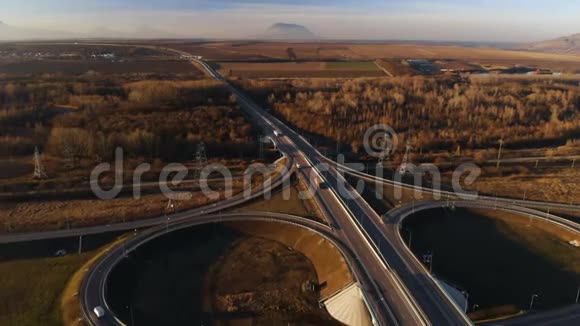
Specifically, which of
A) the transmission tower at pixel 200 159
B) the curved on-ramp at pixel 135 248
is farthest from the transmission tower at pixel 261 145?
the curved on-ramp at pixel 135 248

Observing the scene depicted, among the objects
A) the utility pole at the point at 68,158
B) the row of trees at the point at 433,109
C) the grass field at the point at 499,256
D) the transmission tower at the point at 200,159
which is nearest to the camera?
the grass field at the point at 499,256

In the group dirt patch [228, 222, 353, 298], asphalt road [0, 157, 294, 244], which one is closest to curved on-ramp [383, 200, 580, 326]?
dirt patch [228, 222, 353, 298]

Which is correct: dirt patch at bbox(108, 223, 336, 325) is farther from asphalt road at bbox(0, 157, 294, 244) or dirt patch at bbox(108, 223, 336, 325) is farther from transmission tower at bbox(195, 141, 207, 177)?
transmission tower at bbox(195, 141, 207, 177)

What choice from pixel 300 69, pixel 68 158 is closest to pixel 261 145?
pixel 68 158

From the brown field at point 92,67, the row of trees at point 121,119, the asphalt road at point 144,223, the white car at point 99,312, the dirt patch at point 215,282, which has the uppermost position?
the brown field at point 92,67

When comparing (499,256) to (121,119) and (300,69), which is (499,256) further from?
(300,69)

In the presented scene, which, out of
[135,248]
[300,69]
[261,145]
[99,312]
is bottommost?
[99,312]

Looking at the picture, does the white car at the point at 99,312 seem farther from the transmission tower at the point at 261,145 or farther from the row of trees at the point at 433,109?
the row of trees at the point at 433,109
